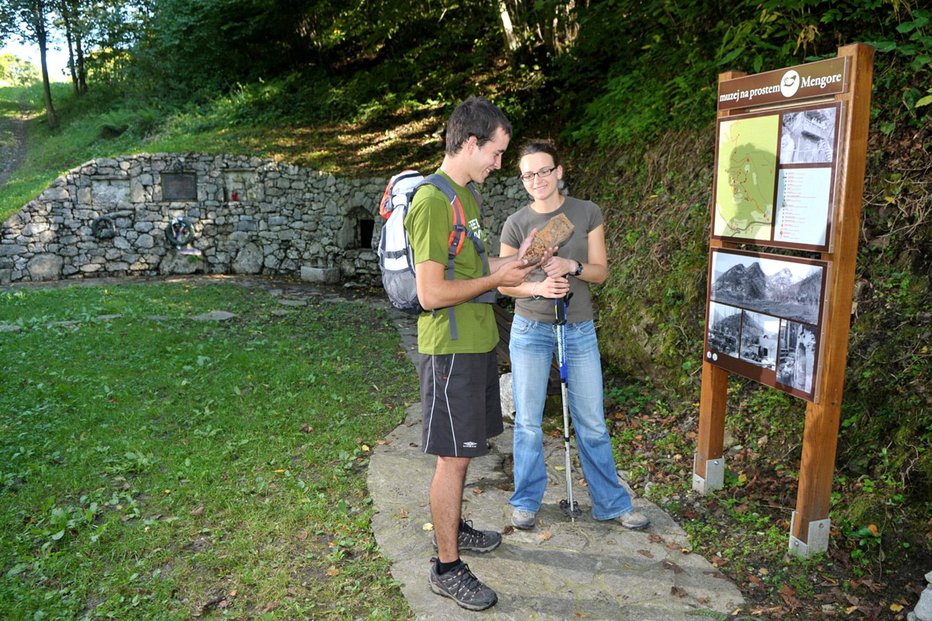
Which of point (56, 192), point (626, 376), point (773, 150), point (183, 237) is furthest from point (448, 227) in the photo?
point (56, 192)

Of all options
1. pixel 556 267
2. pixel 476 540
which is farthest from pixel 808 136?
pixel 476 540

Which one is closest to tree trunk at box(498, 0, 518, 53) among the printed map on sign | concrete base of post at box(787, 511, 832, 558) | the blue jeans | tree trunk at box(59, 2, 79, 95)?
the printed map on sign

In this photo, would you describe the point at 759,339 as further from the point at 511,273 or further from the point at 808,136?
the point at 511,273

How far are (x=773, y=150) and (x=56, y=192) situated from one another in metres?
13.4

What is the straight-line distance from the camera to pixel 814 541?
3266 mm

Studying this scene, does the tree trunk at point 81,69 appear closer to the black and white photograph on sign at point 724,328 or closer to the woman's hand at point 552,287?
the woman's hand at point 552,287

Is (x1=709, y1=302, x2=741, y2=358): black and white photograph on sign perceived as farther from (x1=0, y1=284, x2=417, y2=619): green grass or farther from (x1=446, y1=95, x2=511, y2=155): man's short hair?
(x1=0, y1=284, x2=417, y2=619): green grass

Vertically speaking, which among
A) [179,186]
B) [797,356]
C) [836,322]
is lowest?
[797,356]

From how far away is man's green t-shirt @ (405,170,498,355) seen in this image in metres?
2.64

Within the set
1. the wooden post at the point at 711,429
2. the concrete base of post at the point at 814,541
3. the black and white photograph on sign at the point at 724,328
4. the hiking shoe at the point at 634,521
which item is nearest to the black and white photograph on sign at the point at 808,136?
the wooden post at the point at 711,429

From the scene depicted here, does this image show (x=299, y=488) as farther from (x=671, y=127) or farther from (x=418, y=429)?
(x=671, y=127)

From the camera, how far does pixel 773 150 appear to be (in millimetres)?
3303

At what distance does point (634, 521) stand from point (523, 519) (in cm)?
61

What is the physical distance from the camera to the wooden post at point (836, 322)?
2.91 meters
